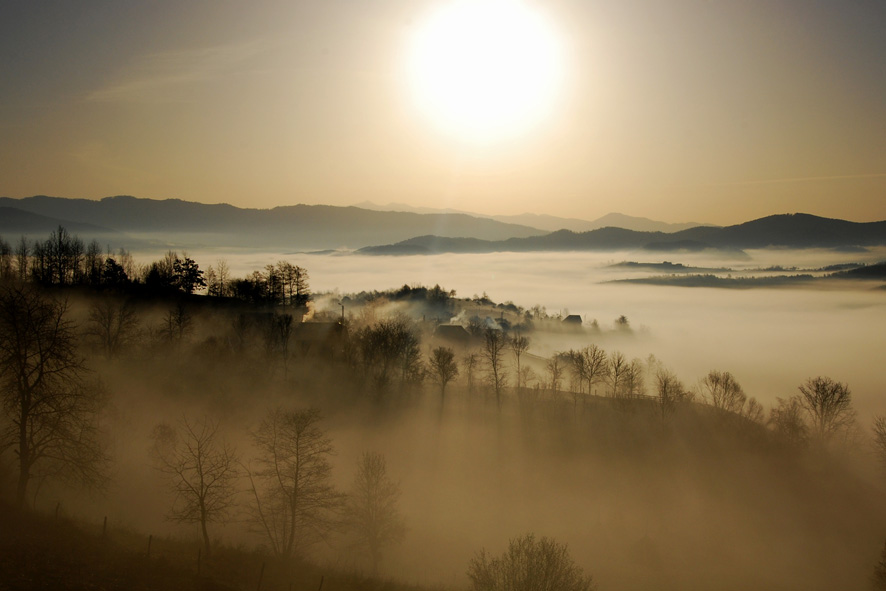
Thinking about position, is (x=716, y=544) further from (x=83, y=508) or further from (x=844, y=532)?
(x=83, y=508)

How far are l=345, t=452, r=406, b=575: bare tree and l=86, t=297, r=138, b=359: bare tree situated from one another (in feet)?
106

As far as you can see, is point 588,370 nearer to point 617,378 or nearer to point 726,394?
point 617,378

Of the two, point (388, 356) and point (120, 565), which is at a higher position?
point (120, 565)

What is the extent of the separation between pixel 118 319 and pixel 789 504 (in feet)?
244

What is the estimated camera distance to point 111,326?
193 ft

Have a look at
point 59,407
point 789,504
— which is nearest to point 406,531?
point 59,407

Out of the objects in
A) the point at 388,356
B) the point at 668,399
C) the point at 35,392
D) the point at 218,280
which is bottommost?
the point at 668,399

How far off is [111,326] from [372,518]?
4081cm

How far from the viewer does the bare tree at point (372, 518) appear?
36.8 m

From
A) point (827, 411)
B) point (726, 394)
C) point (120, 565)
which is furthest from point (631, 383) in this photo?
point (120, 565)

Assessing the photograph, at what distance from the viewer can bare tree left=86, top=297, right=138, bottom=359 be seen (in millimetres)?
54244

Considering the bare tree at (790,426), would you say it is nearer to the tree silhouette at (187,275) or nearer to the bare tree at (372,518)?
the bare tree at (372,518)

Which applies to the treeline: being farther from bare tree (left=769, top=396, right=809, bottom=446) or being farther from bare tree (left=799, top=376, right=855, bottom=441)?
bare tree (left=799, top=376, right=855, bottom=441)

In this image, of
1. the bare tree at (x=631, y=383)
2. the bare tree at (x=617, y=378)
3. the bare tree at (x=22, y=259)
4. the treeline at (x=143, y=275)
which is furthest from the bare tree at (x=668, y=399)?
the bare tree at (x=22, y=259)
